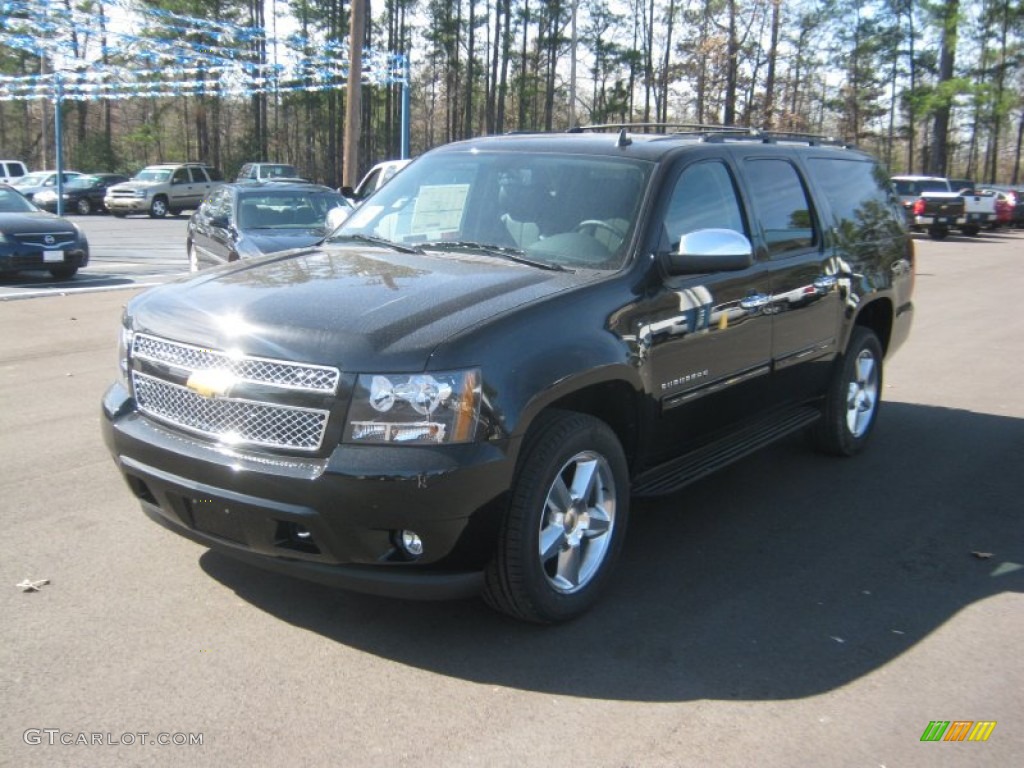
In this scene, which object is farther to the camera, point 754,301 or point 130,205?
point 130,205

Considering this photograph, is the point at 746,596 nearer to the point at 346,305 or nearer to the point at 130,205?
the point at 346,305

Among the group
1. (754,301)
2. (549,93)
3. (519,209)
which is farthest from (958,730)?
(549,93)

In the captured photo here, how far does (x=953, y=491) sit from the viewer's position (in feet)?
19.0

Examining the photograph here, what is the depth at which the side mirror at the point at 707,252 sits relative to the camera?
4.22 metres

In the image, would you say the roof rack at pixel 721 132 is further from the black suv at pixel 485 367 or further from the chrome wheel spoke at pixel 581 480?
the chrome wheel spoke at pixel 581 480

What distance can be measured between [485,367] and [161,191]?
3370 cm

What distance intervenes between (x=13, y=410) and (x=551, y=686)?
5.09 meters

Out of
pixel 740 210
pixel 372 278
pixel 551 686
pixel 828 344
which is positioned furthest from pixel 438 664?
pixel 828 344

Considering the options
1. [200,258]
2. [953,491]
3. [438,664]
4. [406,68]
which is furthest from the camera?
[406,68]

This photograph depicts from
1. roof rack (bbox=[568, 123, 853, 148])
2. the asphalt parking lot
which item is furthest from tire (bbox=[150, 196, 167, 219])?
roof rack (bbox=[568, 123, 853, 148])

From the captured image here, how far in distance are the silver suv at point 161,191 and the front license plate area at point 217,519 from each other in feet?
104

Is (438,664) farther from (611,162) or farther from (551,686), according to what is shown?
(611,162)

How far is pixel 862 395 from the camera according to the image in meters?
6.47

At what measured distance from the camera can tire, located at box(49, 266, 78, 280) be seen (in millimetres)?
14164
